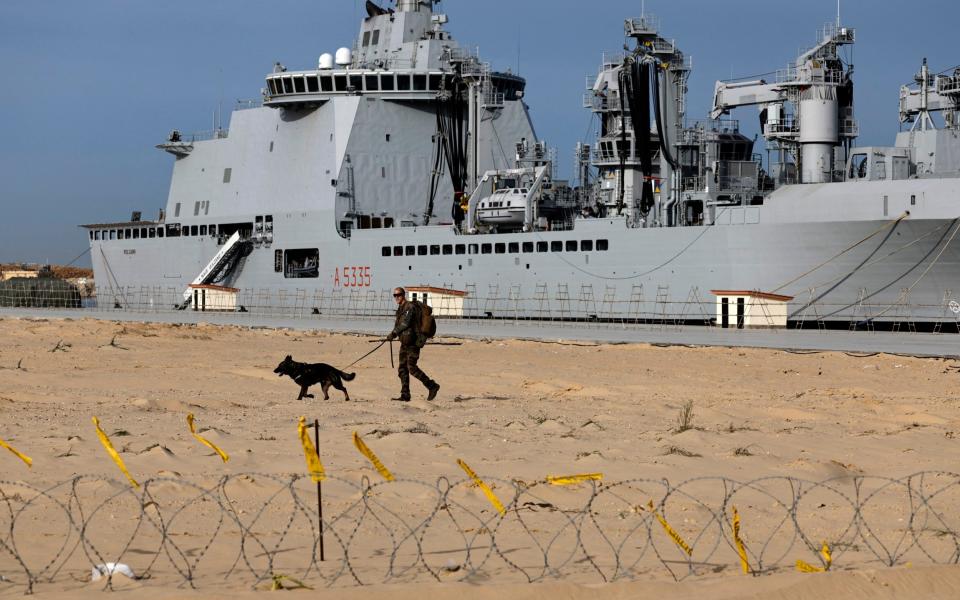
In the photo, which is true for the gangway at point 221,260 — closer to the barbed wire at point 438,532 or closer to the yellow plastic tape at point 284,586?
the barbed wire at point 438,532

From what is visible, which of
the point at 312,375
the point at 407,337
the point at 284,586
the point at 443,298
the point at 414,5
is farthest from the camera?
the point at 414,5

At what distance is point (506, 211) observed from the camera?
126ft

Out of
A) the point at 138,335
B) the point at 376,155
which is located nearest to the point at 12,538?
the point at 138,335

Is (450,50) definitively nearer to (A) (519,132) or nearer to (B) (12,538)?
(A) (519,132)

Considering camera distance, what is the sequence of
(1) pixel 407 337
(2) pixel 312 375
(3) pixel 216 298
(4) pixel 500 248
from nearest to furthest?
(1) pixel 407 337
(2) pixel 312 375
(4) pixel 500 248
(3) pixel 216 298

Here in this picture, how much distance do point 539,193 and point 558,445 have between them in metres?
28.1

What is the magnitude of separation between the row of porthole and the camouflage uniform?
816 inches

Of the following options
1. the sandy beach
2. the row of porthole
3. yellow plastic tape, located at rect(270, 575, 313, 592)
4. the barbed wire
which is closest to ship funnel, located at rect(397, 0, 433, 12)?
the row of porthole

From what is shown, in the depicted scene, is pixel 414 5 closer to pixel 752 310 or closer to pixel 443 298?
pixel 443 298

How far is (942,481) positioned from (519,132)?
3497cm

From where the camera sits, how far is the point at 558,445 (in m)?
11.1

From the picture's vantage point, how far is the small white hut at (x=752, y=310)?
3038cm

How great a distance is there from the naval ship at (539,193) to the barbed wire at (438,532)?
72.4 ft

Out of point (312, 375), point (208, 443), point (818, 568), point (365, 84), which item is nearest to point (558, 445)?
point (208, 443)
